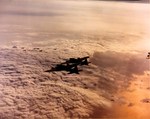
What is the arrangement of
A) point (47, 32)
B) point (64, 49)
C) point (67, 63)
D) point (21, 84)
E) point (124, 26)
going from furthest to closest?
point (124, 26) → point (47, 32) → point (64, 49) → point (67, 63) → point (21, 84)

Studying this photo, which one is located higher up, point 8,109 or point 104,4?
point 104,4

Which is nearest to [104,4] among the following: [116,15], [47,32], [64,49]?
[116,15]

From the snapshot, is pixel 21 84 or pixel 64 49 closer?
pixel 21 84

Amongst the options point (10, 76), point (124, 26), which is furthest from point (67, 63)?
point (124, 26)

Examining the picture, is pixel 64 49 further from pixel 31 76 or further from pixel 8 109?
pixel 8 109

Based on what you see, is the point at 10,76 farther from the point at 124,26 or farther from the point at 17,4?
the point at 17,4

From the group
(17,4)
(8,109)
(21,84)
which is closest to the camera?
(8,109)
